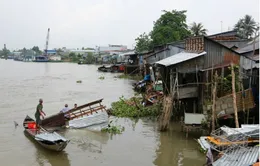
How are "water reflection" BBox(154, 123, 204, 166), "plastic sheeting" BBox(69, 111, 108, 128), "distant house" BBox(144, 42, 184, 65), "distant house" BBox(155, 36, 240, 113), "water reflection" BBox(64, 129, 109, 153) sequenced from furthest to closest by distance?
"distant house" BBox(144, 42, 184, 65)
"plastic sheeting" BBox(69, 111, 108, 128)
"distant house" BBox(155, 36, 240, 113)
"water reflection" BBox(64, 129, 109, 153)
"water reflection" BBox(154, 123, 204, 166)

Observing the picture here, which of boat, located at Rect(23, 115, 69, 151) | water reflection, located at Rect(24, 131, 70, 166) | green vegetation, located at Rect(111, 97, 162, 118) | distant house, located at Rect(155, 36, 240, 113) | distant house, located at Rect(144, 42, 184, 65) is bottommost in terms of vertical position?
water reflection, located at Rect(24, 131, 70, 166)

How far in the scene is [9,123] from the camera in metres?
18.0

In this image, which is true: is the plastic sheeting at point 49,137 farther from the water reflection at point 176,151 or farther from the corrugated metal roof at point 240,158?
the corrugated metal roof at point 240,158

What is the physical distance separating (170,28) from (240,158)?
36.2 metres

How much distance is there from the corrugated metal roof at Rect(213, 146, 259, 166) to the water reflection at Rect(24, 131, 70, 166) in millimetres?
5794

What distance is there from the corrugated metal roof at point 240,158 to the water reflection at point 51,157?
579 centimetres

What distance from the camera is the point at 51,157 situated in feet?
39.4

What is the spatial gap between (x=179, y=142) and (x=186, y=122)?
951mm

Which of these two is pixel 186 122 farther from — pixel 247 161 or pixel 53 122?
pixel 53 122

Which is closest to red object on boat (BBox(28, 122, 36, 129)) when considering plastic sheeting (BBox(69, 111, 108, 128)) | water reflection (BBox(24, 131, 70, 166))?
plastic sheeting (BBox(69, 111, 108, 128))

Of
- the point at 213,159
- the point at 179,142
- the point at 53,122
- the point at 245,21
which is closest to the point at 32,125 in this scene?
the point at 53,122

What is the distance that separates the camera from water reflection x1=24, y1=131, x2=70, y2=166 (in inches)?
455

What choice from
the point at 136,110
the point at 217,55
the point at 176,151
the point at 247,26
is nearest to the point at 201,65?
the point at 217,55

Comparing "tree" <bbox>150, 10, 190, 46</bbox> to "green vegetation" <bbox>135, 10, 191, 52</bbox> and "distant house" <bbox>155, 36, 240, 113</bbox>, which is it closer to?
"green vegetation" <bbox>135, 10, 191, 52</bbox>
